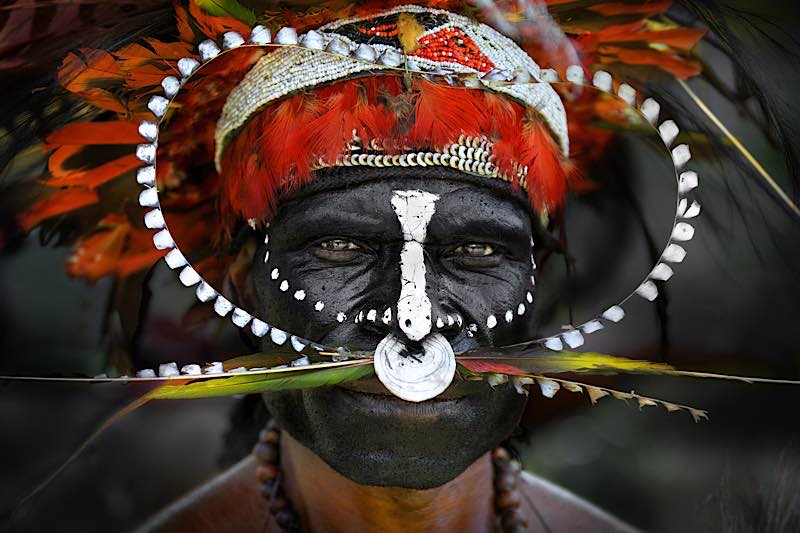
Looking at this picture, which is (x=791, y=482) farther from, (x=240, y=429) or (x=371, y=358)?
(x=240, y=429)

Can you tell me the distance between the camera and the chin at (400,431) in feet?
9.45

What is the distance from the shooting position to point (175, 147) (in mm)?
3424

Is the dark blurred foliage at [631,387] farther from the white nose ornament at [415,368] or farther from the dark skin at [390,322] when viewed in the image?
the white nose ornament at [415,368]

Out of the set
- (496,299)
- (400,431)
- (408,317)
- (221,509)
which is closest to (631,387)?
(496,299)

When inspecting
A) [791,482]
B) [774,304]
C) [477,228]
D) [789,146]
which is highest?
[789,146]

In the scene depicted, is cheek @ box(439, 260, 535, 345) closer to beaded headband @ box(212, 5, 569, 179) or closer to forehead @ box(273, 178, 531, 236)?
forehead @ box(273, 178, 531, 236)

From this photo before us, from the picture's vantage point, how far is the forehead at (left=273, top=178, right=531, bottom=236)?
A: 3.00 m

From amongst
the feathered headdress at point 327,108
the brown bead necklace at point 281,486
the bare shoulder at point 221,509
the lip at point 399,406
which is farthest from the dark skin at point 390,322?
the bare shoulder at point 221,509

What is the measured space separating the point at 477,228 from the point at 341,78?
57 centimetres

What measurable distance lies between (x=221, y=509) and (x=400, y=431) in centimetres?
120

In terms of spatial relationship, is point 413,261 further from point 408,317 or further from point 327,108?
point 327,108

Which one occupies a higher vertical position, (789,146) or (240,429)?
(789,146)

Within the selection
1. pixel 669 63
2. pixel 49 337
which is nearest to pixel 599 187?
pixel 669 63

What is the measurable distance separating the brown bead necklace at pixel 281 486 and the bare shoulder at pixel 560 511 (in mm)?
116
